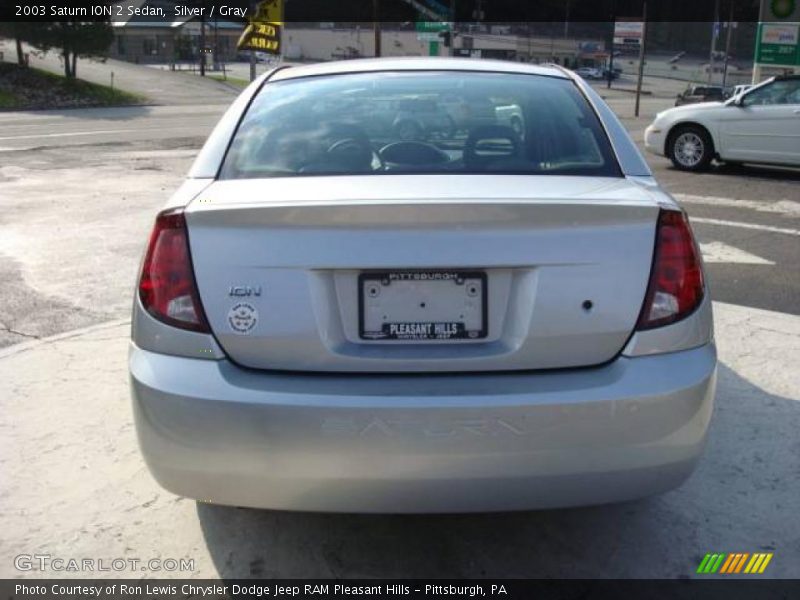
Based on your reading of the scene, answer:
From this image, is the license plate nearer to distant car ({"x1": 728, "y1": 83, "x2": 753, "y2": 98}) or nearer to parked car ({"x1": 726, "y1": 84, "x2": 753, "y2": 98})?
distant car ({"x1": 728, "y1": 83, "x2": 753, "y2": 98})

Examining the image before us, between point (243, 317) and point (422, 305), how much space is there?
0.52 m

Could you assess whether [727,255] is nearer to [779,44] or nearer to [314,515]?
[314,515]

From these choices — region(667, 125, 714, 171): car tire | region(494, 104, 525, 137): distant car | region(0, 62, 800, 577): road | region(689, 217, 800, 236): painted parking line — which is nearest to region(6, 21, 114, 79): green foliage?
region(667, 125, 714, 171): car tire

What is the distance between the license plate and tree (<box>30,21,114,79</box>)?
37.0 m

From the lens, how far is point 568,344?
8.19ft

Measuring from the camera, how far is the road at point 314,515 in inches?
116

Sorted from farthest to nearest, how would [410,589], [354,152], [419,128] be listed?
1. [419,128]
2. [354,152]
3. [410,589]

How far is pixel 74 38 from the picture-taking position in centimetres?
3559

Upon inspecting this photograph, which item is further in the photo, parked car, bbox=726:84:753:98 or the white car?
parked car, bbox=726:84:753:98

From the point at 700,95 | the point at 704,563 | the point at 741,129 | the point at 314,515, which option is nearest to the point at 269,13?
the point at 741,129

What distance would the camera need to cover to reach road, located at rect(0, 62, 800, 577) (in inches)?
116

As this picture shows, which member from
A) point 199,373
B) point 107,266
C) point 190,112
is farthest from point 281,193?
point 190,112

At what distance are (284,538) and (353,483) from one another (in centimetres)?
77

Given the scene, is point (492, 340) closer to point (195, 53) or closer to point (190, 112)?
point (190, 112)
